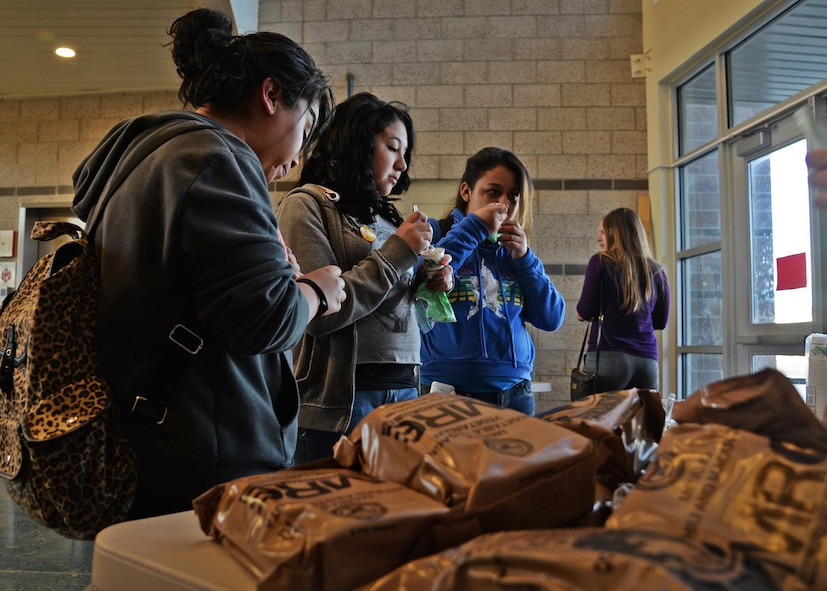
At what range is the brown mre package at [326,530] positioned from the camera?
0.44 meters

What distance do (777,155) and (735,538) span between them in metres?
5.12

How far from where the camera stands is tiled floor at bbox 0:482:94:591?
6.84 feet

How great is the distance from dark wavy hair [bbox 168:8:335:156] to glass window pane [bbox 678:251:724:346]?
15.9 feet

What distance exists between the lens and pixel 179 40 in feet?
4.27

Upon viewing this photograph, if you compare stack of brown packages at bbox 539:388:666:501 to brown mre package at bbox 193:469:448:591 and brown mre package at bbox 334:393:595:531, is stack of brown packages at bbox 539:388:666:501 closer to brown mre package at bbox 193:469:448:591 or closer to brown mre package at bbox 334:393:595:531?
brown mre package at bbox 334:393:595:531

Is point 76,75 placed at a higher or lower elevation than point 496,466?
higher

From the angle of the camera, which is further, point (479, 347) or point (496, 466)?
point (479, 347)

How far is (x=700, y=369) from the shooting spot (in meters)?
5.78

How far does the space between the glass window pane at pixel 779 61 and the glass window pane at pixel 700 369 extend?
71.4 inches

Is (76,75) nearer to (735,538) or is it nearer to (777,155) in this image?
(777,155)

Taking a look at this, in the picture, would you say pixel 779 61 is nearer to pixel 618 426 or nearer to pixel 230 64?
pixel 230 64

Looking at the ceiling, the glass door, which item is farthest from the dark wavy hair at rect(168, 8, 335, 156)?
the ceiling

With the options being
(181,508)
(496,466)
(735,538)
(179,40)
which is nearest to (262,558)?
(496,466)

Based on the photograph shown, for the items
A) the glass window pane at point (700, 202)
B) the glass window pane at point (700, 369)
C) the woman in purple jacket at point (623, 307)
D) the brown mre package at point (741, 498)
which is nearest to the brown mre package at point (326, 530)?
the brown mre package at point (741, 498)
